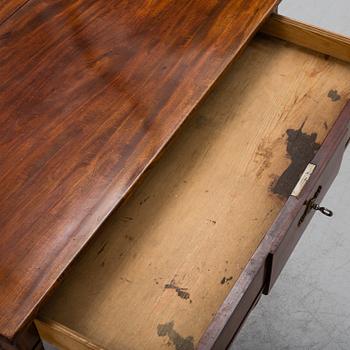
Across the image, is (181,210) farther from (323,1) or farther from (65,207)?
(323,1)

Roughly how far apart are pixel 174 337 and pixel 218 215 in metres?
0.23

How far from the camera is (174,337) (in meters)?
1.20

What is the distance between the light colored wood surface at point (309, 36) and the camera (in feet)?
4.91

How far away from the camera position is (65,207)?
1212mm

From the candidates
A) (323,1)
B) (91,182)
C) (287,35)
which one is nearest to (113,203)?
(91,182)

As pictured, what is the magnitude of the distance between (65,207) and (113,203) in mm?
75

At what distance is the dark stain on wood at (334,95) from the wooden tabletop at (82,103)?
19 centimetres

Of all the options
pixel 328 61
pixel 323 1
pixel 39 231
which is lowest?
pixel 39 231

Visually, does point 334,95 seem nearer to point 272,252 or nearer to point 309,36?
point 309,36

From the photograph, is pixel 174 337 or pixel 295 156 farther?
pixel 295 156

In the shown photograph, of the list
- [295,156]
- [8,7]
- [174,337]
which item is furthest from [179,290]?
[8,7]

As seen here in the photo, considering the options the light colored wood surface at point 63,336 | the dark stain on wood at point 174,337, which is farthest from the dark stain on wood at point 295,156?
the light colored wood surface at point 63,336

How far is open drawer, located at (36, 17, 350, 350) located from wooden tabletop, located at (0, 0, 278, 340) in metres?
0.05

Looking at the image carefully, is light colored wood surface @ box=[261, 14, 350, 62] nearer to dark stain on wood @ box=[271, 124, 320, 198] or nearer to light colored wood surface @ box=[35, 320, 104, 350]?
dark stain on wood @ box=[271, 124, 320, 198]
